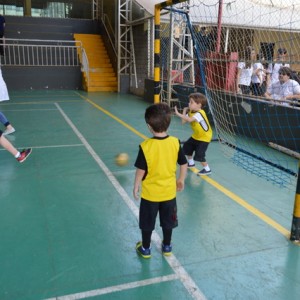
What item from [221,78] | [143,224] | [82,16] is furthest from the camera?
[82,16]

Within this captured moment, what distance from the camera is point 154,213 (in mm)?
2764

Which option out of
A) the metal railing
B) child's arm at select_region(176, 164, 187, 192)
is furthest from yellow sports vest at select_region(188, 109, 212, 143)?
the metal railing

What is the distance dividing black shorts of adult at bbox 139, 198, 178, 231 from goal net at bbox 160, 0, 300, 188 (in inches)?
64.7

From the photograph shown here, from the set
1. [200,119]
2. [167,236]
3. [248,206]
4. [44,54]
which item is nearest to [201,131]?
[200,119]

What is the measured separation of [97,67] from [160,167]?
46.6 ft

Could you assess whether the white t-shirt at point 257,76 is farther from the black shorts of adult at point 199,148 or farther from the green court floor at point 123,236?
the black shorts of adult at point 199,148

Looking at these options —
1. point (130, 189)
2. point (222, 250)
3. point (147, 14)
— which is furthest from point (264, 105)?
point (147, 14)

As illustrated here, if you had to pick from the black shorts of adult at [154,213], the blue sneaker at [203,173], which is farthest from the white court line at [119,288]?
the blue sneaker at [203,173]

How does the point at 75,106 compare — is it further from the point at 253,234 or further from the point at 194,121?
the point at 253,234

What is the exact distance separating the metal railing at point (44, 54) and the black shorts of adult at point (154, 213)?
13.2 metres

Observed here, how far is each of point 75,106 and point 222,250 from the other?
343 inches

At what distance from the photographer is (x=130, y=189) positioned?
14.4ft

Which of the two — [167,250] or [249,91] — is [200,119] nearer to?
[167,250]

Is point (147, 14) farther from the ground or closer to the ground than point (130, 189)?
farther from the ground
